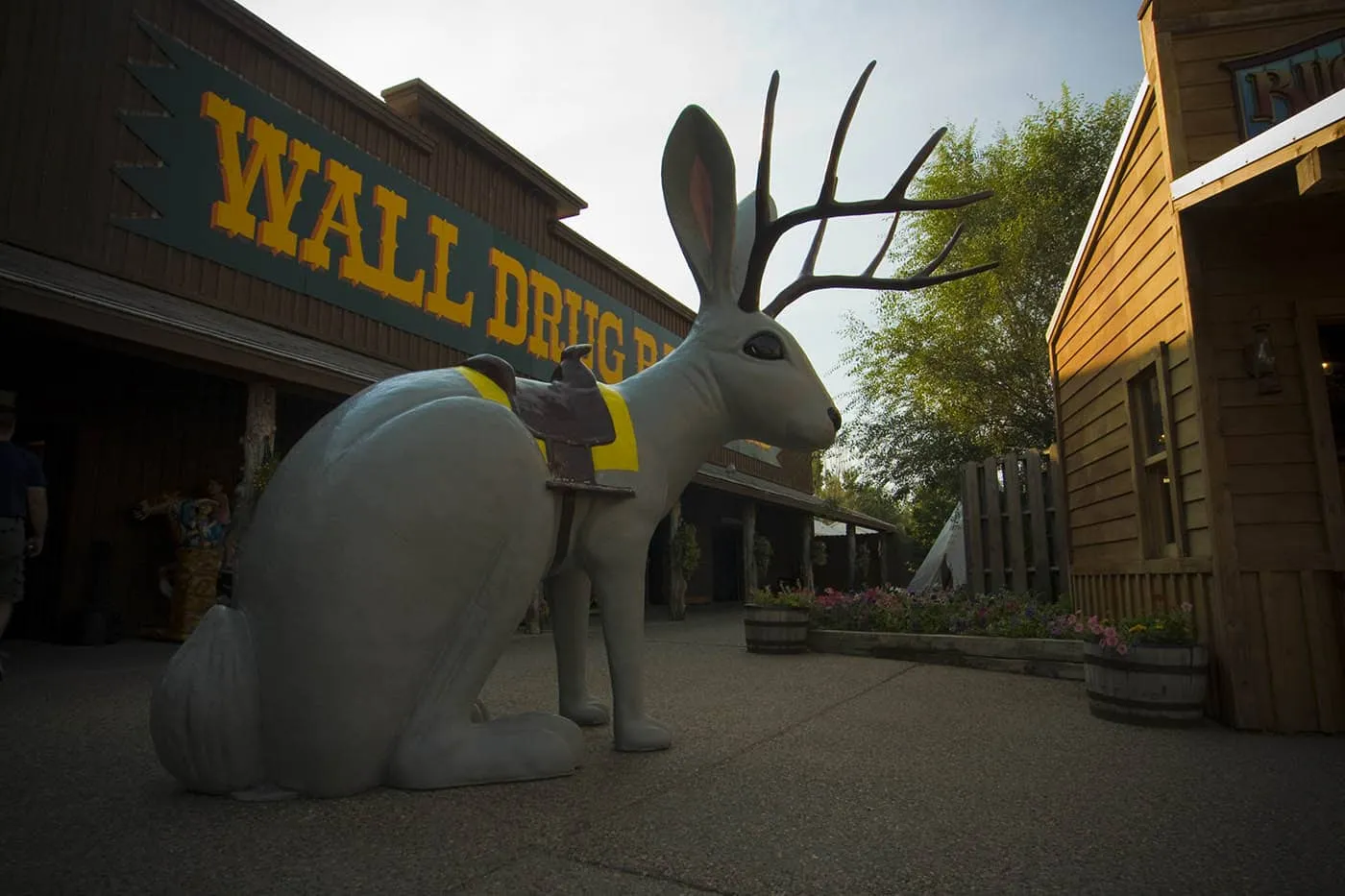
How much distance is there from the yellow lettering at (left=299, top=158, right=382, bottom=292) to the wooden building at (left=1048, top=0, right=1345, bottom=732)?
704 cm

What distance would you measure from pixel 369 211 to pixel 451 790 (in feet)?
24.2

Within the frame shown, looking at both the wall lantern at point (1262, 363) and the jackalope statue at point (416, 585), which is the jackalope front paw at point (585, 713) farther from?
the wall lantern at point (1262, 363)

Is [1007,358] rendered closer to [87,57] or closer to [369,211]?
[369,211]

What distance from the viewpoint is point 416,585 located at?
2.32 meters

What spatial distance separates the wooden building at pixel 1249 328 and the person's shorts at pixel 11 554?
6629 millimetres

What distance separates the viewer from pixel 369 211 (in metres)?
8.31

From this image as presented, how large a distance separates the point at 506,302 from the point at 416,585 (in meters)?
8.25

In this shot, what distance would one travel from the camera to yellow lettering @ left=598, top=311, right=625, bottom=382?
12047mm

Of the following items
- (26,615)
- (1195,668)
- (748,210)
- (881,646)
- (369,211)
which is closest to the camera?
(748,210)

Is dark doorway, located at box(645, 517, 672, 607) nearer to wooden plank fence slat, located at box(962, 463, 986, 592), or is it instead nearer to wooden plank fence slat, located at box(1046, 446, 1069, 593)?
wooden plank fence slat, located at box(962, 463, 986, 592)

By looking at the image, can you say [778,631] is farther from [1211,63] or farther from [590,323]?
[590,323]

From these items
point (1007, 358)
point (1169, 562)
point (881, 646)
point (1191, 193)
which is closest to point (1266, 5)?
point (1191, 193)

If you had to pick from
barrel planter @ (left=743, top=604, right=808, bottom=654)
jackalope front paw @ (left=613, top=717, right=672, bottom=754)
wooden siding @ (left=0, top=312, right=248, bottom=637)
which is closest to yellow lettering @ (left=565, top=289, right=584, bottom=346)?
wooden siding @ (left=0, top=312, right=248, bottom=637)

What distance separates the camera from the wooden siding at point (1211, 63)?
4391 millimetres
